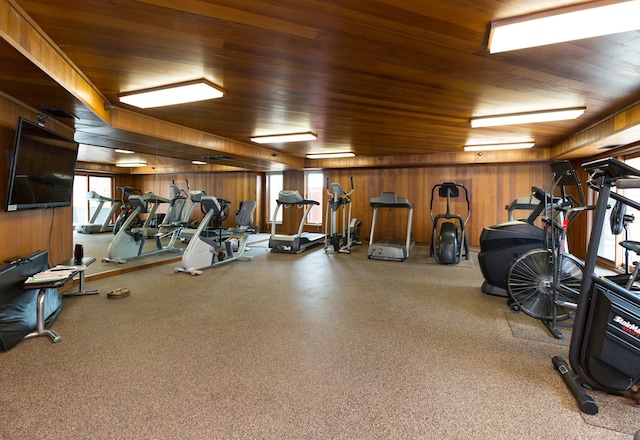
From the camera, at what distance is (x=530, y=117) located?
4.31 m

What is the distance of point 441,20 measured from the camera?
206 cm

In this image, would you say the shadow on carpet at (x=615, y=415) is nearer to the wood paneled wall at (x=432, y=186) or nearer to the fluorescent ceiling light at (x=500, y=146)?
the fluorescent ceiling light at (x=500, y=146)

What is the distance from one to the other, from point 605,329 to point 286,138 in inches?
204

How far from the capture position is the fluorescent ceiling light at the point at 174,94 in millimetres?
3242

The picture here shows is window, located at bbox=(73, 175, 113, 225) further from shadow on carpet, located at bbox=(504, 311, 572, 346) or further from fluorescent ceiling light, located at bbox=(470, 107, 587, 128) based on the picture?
fluorescent ceiling light, located at bbox=(470, 107, 587, 128)

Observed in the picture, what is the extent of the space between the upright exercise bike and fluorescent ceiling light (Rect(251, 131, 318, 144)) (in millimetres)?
4397

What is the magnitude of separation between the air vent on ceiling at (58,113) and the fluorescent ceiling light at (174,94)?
550 millimetres

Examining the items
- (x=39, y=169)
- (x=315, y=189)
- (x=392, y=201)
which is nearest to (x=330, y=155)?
(x=315, y=189)

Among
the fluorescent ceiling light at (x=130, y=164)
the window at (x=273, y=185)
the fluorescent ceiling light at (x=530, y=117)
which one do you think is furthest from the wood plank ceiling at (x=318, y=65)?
the window at (x=273, y=185)

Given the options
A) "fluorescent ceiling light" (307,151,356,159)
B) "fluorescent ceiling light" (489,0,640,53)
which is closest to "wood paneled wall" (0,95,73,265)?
"fluorescent ceiling light" (489,0,640,53)

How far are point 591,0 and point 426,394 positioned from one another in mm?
2513

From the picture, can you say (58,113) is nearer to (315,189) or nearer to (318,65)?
(318,65)

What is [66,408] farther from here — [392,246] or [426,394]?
[392,246]

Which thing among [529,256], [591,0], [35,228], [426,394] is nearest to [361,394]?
[426,394]
